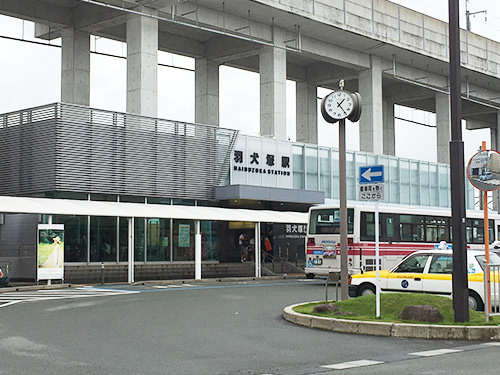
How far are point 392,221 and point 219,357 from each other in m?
19.1

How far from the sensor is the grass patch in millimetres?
13914

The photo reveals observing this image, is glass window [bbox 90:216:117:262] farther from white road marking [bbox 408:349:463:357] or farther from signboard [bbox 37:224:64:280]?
white road marking [bbox 408:349:463:357]

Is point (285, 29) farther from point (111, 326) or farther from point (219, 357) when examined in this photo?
point (219, 357)

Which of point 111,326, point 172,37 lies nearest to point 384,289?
point 111,326

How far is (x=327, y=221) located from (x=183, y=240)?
9.82 metres

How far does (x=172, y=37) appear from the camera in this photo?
149 feet

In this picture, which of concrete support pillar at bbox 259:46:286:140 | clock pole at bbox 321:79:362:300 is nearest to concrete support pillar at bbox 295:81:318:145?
concrete support pillar at bbox 259:46:286:140

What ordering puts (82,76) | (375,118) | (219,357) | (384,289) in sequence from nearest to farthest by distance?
(219,357) → (384,289) → (82,76) → (375,118)

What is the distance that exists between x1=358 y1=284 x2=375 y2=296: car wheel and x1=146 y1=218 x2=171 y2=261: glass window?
55.2ft

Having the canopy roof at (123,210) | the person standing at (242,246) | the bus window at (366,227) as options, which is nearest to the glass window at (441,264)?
the bus window at (366,227)

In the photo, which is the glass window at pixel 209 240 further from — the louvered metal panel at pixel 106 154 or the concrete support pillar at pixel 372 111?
the concrete support pillar at pixel 372 111

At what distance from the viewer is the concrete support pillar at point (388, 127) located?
60.4 meters

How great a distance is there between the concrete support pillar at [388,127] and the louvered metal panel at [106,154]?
25.9m

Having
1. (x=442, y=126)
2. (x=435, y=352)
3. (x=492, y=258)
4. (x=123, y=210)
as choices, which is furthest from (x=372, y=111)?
(x=435, y=352)
